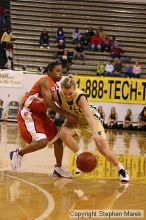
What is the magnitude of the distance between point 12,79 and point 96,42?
5.72 metres

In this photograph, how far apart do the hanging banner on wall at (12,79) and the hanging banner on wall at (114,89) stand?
2272mm

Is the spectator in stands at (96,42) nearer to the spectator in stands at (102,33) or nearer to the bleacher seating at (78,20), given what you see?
the spectator in stands at (102,33)

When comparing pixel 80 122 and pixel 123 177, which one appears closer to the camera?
pixel 123 177

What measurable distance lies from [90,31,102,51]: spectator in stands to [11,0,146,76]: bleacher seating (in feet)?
3.68

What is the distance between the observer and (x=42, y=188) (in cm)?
766

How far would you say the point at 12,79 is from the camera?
23.3 meters

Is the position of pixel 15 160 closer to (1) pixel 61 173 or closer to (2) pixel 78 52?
(1) pixel 61 173

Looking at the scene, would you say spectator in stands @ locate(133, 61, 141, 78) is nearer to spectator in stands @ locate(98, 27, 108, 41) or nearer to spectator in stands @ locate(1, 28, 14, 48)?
spectator in stands @ locate(98, 27, 108, 41)

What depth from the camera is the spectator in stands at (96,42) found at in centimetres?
2705

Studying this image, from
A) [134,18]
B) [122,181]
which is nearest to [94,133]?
[122,181]

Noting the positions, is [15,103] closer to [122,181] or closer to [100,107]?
[100,107]

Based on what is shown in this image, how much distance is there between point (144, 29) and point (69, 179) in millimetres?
20949

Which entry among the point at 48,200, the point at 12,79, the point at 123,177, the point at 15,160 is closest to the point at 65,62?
the point at 12,79

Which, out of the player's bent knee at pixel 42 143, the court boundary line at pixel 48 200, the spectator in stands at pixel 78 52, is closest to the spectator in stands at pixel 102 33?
the spectator in stands at pixel 78 52
